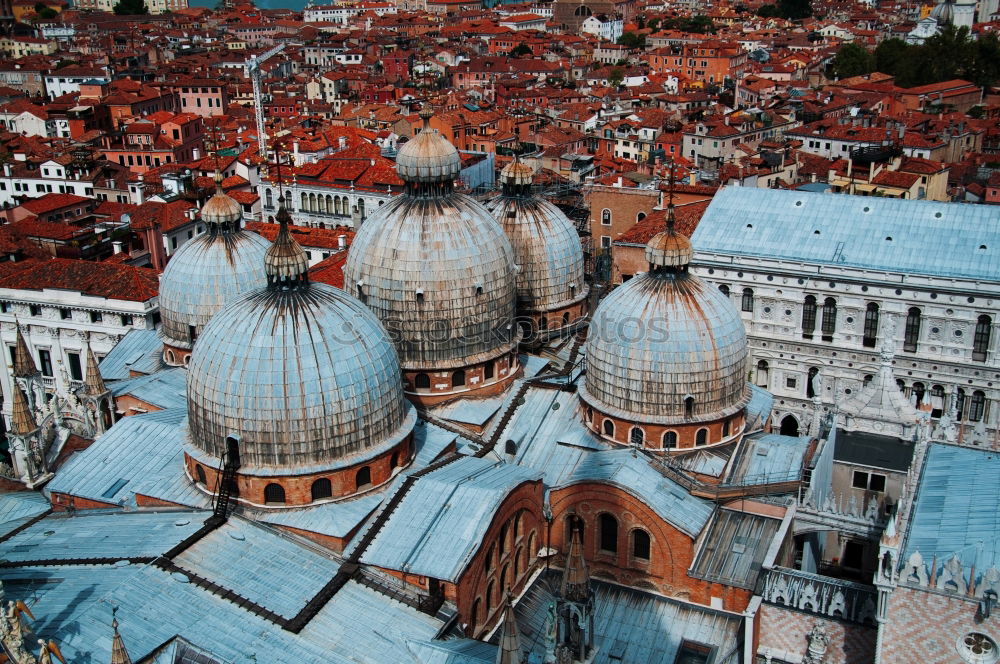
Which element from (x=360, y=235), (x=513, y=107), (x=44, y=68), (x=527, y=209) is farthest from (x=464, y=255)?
(x=44, y=68)

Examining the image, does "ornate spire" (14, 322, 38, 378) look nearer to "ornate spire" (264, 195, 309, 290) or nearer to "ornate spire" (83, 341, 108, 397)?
"ornate spire" (83, 341, 108, 397)

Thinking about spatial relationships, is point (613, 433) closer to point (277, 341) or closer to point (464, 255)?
point (464, 255)

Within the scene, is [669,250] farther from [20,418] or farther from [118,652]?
[20,418]

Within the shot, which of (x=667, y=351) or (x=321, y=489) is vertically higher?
(x=667, y=351)

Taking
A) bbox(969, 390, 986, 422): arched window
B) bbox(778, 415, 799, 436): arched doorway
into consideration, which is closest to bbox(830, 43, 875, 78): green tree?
bbox(778, 415, 799, 436): arched doorway

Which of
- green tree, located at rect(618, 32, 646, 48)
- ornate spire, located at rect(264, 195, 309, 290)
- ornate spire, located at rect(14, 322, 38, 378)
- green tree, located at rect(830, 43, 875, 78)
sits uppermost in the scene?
green tree, located at rect(618, 32, 646, 48)

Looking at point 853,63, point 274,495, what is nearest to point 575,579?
point 274,495
